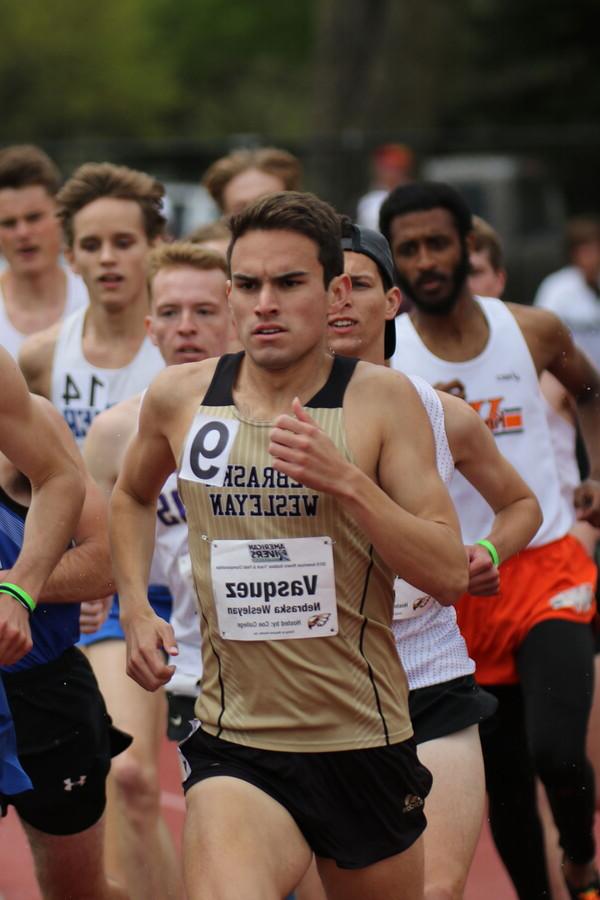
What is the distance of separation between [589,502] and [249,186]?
316 centimetres

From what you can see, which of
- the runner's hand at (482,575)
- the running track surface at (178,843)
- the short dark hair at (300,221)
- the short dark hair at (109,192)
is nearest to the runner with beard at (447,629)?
the runner's hand at (482,575)

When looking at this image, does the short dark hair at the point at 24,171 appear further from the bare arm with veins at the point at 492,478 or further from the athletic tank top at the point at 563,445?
the bare arm with veins at the point at 492,478

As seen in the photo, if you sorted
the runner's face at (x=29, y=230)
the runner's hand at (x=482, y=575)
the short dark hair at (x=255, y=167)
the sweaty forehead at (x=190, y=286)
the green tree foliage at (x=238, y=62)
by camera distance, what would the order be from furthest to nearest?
the green tree foliage at (x=238, y=62) < the short dark hair at (x=255, y=167) < the runner's face at (x=29, y=230) < the sweaty forehead at (x=190, y=286) < the runner's hand at (x=482, y=575)

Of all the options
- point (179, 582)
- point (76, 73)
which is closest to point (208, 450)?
point (179, 582)

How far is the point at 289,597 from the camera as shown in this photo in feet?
13.1

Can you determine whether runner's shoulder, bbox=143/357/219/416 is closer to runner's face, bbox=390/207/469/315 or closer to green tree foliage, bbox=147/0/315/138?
runner's face, bbox=390/207/469/315

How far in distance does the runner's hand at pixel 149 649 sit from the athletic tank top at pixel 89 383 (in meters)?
2.83

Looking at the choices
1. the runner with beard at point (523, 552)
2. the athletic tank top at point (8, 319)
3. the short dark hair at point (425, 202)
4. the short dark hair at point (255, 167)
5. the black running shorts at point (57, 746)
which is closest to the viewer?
the black running shorts at point (57, 746)

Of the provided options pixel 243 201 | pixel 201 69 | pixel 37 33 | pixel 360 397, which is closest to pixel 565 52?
pixel 37 33

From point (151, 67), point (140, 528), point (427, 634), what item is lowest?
point (427, 634)

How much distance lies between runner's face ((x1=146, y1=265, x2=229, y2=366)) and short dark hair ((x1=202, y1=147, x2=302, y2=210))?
8.14 feet

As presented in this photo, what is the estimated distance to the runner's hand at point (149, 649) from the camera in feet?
13.3

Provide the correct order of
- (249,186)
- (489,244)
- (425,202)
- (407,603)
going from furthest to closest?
(249,186) < (489,244) < (425,202) < (407,603)

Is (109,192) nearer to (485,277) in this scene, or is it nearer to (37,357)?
(37,357)
